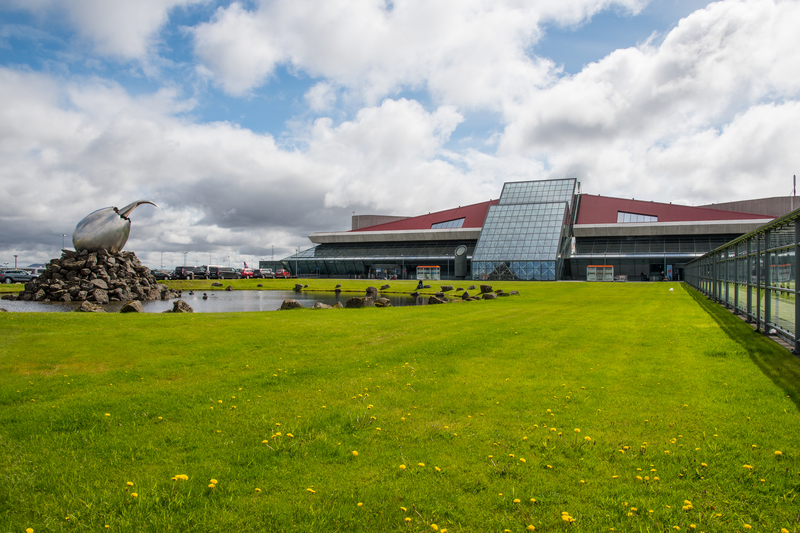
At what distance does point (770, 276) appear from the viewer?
11453 mm

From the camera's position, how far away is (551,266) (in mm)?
65562

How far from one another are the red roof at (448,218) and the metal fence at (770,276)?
72.8m

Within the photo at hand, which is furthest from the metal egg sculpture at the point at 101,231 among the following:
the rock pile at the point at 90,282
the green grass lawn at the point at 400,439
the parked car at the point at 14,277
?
the parked car at the point at 14,277

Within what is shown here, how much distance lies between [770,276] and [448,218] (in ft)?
272

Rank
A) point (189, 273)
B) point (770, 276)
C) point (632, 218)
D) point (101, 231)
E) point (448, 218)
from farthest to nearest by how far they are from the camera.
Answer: point (448, 218)
point (632, 218)
point (189, 273)
point (101, 231)
point (770, 276)

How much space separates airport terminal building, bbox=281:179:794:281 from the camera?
69250mm

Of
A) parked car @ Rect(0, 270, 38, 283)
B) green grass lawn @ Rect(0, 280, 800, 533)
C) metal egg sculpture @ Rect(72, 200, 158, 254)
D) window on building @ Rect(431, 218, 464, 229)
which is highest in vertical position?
window on building @ Rect(431, 218, 464, 229)

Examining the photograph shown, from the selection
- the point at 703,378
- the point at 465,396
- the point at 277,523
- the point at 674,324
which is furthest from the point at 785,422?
the point at 674,324

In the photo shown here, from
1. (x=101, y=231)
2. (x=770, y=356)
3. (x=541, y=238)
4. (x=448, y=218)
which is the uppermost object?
(x=448, y=218)

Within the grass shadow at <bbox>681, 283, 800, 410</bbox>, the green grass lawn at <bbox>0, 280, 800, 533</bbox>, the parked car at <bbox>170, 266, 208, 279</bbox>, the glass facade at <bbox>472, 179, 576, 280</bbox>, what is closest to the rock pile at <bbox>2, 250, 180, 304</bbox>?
the green grass lawn at <bbox>0, 280, 800, 533</bbox>

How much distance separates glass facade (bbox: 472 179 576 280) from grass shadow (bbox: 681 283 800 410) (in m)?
53.0

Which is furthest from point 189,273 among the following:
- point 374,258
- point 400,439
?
point 400,439

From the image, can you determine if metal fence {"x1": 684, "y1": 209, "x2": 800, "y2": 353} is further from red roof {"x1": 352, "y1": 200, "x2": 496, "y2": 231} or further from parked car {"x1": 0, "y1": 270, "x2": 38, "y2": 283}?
red roof {"x1": 352, "y1": 200, "x2": 496, "y2": 231}

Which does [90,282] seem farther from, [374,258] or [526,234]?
[374,258]
